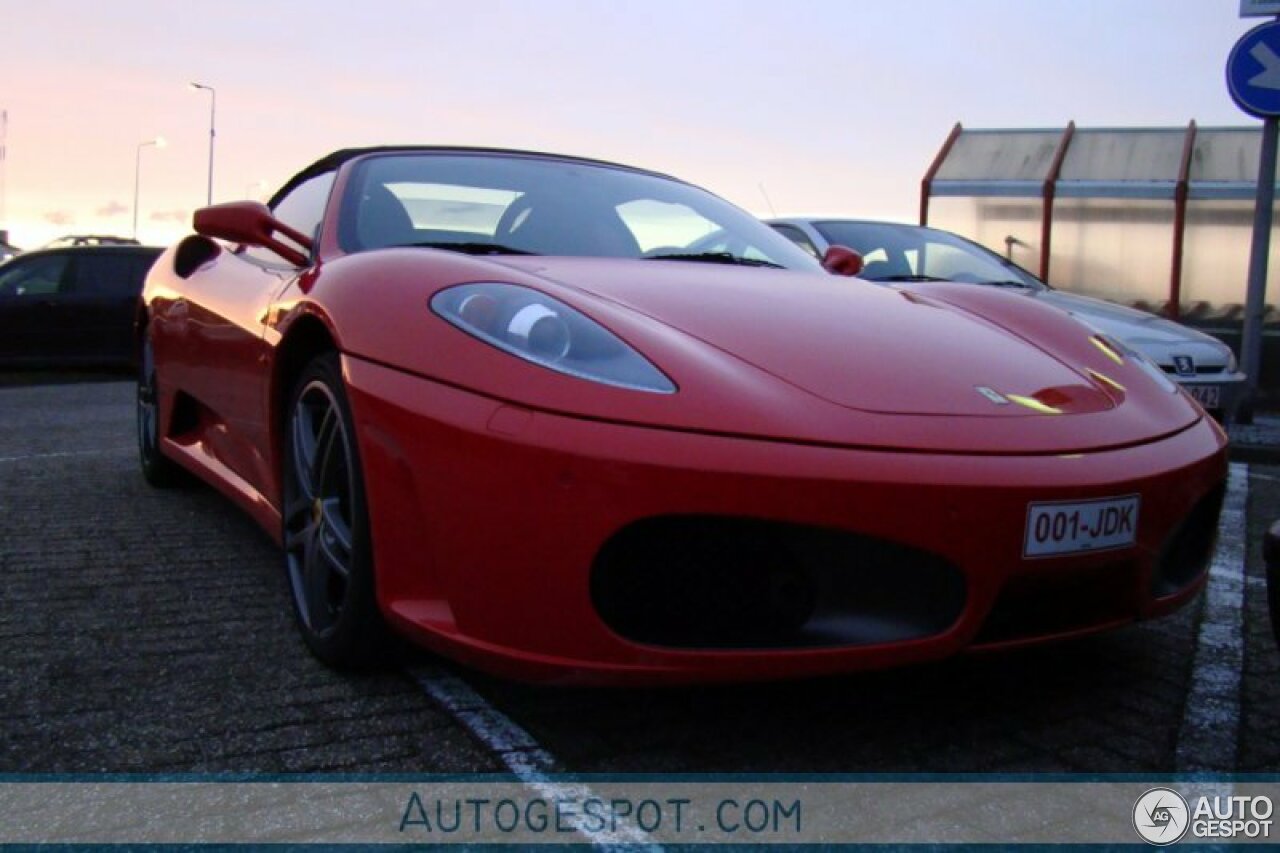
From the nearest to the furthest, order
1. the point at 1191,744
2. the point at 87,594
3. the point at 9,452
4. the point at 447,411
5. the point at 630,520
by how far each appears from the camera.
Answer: the point at 630,520 → the point at 447,411 → the point at 1191,744 → the point at 87,594 → the point at 9,452

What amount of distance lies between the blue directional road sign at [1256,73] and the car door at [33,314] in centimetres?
953

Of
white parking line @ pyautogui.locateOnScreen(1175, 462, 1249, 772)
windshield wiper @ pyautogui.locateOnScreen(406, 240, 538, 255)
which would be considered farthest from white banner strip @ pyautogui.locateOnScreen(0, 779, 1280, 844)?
windshield wiper @ pyautogui.locateOnScreen(406, 240, 538, 255)

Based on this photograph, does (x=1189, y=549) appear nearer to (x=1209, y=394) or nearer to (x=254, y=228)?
(x=254, y=228)

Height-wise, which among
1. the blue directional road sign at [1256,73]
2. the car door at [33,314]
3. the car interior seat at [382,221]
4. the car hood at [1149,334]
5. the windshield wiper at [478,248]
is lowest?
the car door at [33,314]

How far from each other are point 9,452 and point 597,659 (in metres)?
4.67

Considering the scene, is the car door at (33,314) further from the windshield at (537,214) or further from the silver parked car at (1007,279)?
the windshield at (537,214)

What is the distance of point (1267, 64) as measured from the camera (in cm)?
804

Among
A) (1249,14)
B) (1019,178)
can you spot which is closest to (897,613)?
(1249,14)

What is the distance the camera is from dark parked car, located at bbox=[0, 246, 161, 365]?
1157 centimetres

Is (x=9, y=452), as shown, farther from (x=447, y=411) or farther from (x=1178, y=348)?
(x=1178, y=348)

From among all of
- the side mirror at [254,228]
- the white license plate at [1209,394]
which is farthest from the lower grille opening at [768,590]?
the white license plate at [1209,394]

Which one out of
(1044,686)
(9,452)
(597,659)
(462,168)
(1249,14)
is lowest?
(9,452)

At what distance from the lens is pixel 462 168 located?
11.3 ft

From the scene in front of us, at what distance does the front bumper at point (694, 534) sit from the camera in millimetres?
2027
